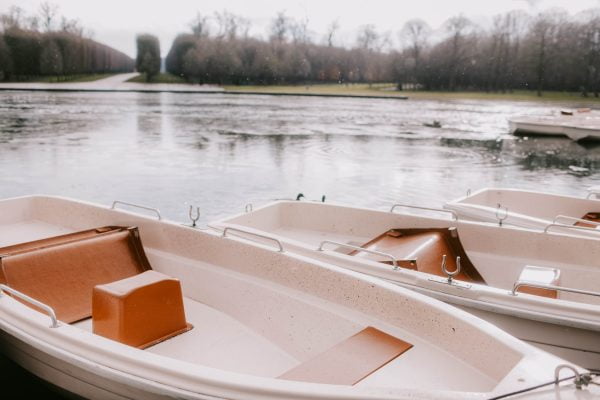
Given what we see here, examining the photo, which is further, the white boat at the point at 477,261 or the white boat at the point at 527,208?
the white boat at the point at 527,208

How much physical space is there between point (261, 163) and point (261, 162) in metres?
0.18

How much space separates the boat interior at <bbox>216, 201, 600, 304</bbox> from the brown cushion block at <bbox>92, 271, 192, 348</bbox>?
1055 millimetres

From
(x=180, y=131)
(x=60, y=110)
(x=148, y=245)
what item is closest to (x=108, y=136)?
(x=180, y=131)

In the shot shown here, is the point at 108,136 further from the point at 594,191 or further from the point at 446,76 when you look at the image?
the point at 446,76

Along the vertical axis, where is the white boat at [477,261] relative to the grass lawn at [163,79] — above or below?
below

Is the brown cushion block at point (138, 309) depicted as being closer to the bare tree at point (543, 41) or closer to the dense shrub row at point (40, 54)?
the bare tree at point (543, 41)

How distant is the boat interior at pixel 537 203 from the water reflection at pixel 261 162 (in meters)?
4.25

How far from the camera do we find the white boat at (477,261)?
3.78 m

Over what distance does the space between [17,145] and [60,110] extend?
18844mm

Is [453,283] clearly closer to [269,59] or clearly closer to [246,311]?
[246,311]

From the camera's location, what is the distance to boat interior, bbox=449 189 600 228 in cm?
666

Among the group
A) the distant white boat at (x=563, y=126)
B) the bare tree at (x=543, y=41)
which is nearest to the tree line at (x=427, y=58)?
the bare tree at (x=543, y=41)

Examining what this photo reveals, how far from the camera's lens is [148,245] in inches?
188

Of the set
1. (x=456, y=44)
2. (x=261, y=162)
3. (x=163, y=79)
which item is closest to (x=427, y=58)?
(x=456, y=44)
